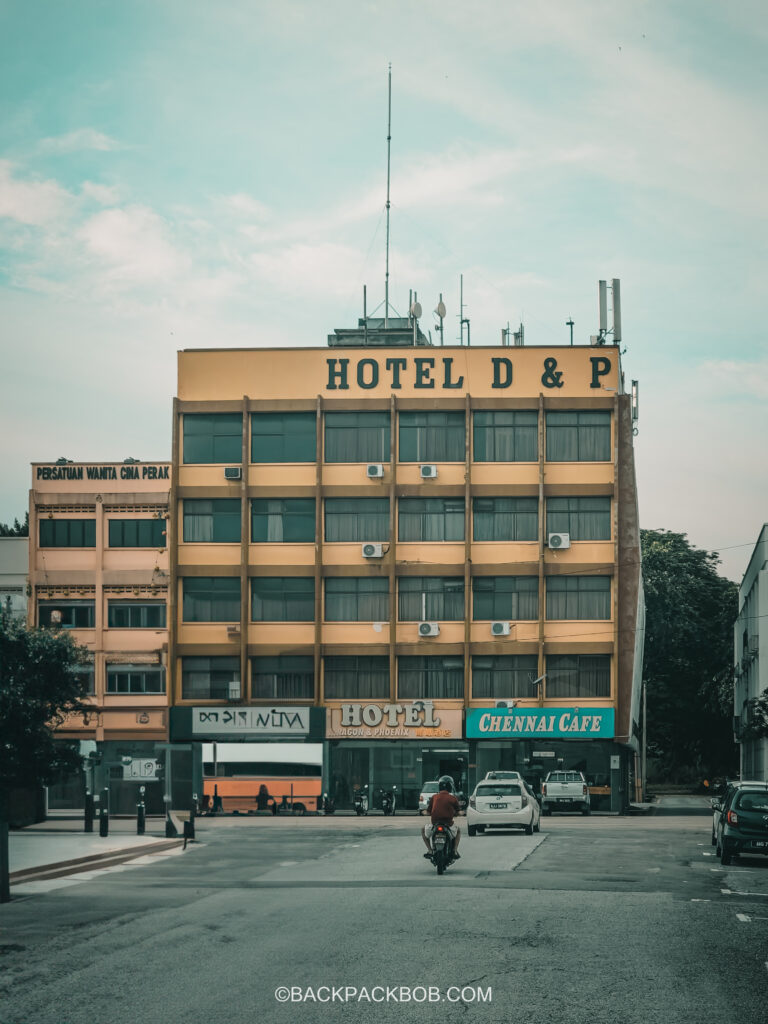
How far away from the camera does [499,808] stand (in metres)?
35.2

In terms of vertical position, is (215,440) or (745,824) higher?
(215,440)

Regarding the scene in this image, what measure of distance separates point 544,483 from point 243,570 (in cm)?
1346

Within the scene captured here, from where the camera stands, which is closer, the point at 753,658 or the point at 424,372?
the point at 424,372

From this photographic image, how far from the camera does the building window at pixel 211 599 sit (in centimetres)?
5934

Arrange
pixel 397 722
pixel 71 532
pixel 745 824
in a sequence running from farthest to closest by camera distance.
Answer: pixel 71 532, pixel 397 722, pixel 745 824

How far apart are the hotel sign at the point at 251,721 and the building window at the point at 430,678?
438 cm

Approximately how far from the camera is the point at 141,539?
2323 inches

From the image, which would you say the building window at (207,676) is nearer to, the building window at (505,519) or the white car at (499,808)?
the building window at (505,519)

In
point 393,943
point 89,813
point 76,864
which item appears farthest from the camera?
point 89,813

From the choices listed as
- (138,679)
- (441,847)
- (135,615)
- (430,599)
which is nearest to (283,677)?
(138,679)

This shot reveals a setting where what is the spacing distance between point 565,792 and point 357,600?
12763 millimetres

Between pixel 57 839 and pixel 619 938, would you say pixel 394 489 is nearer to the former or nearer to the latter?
pixel 57 839

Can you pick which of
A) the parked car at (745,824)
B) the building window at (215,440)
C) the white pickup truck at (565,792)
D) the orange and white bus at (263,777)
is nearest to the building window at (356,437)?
the building window at (215,440)

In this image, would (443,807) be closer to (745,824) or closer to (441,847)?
(441,847)
